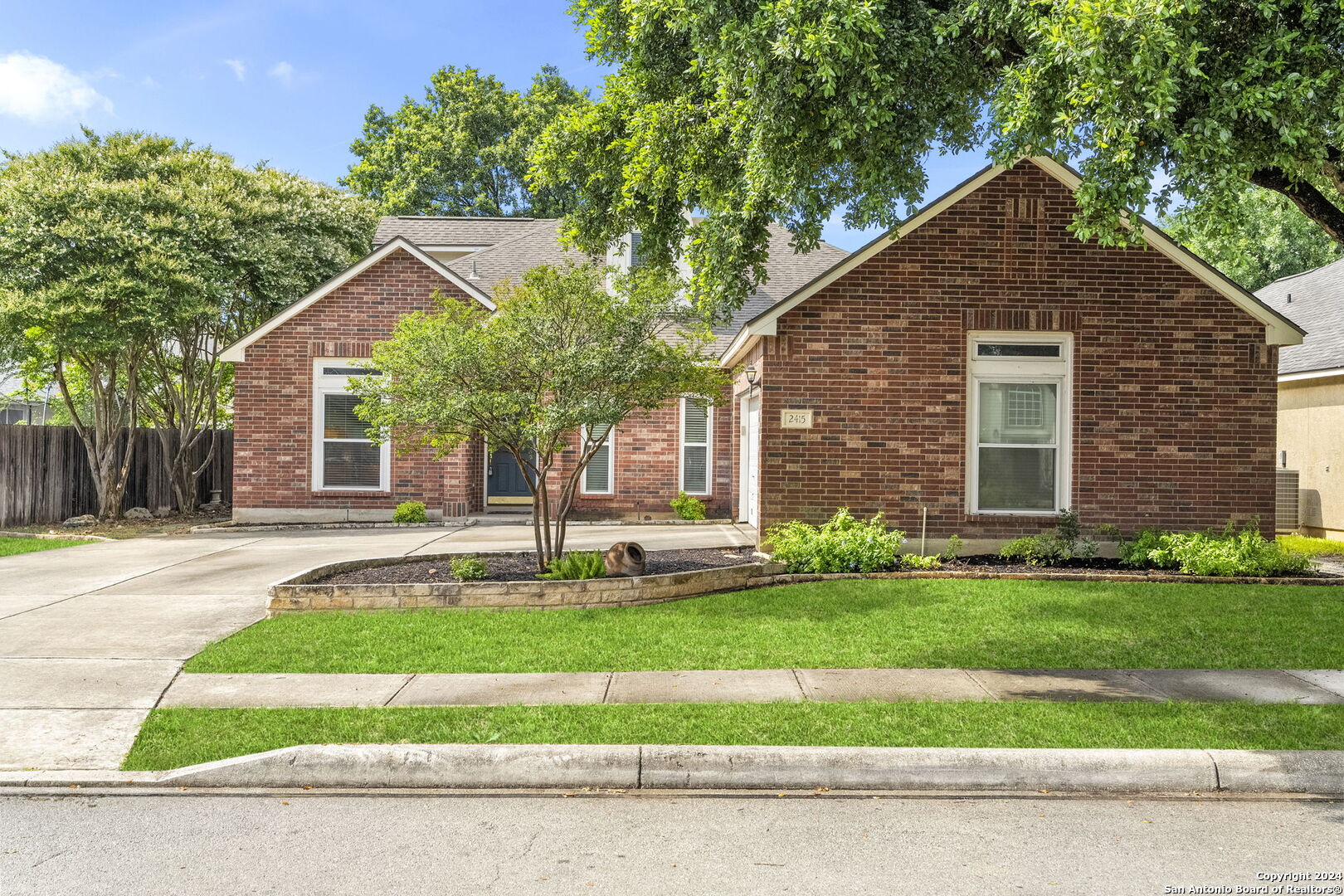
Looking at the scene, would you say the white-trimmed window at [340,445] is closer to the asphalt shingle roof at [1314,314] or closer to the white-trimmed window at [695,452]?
the white-trimmed window at [695,452]

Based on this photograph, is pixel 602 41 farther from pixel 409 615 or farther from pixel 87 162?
Answer: pixel 87 162

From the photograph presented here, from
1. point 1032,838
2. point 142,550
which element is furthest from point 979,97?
point 142,550

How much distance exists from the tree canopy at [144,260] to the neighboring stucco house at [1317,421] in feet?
63.7

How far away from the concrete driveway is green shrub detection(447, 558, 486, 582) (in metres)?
1.98

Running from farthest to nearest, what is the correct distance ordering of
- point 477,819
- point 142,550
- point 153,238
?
point 153,238 → point 142,550 → point 477,819

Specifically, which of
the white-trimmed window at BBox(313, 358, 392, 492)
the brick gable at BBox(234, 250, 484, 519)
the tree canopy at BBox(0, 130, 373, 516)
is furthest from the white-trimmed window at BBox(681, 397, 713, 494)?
the tree canopy at BBox(0, 130, 373, 516)

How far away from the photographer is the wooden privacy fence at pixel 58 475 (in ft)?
57.6

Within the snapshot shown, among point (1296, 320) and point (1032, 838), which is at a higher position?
point (1296, 320)

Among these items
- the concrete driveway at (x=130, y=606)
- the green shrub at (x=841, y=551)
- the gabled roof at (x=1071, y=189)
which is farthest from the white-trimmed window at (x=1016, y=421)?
the concrete driveway at (x=130, y=606)

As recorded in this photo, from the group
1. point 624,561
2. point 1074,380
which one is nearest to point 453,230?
point 624,561

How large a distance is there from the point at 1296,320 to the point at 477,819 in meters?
21.4

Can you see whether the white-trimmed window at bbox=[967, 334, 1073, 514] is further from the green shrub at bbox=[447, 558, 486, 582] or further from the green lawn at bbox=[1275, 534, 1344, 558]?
the green shrub at bbox=[447, 558, 486, 582]

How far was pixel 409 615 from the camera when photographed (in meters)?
9.21

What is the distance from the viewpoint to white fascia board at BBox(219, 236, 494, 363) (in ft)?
58.4
